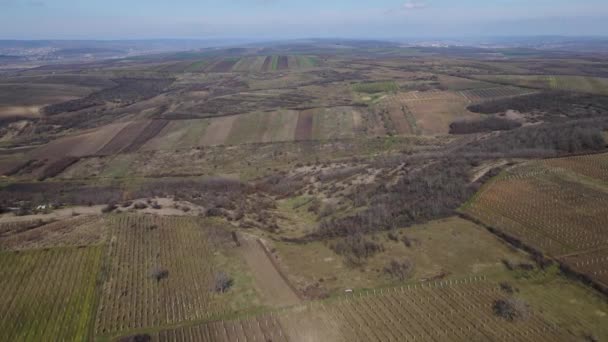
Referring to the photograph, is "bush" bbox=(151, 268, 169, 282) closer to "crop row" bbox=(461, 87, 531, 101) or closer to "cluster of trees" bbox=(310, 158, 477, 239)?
"cluster of trees" bbox=(310, 158, 477, 239)

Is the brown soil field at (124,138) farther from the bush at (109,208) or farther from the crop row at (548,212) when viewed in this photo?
the crop row at (548,212)

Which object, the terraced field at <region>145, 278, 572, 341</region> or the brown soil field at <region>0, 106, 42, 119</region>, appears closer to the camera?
the terraced field at <region>145, 278, 572, 341</region>

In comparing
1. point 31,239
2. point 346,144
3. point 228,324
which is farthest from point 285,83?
point 228,324

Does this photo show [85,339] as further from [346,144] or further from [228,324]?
[346,144]

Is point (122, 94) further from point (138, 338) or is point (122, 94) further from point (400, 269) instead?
point (400, 269)

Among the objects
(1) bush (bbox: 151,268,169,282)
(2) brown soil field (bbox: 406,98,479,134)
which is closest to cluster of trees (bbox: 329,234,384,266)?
(1) bush (bbox: 151,268,169,282)

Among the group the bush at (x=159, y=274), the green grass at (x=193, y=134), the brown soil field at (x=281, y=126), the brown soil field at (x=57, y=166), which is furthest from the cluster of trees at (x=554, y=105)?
the brown soil field at (x=57, y=166)

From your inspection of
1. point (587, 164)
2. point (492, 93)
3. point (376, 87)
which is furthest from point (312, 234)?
point (376, 87)
